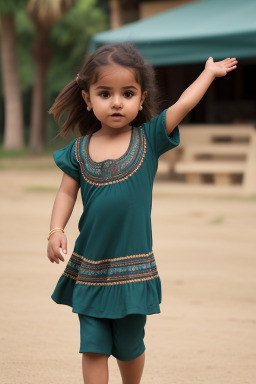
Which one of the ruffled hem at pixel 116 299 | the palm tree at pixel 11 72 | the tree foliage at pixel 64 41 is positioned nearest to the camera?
the ruffled hem at pixel 116 299

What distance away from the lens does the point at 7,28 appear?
885 inches

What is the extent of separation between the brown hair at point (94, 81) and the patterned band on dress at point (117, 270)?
0.62 metres

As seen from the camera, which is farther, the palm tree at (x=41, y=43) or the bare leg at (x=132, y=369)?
the palm tree at (x=41, y=43)

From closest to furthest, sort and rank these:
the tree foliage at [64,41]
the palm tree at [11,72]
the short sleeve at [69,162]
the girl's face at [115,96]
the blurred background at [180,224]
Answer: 1. the girl's face at [115,96]
2. the short sleeve at [69,162]
3. the blurred background at [180,224]
4. the palm tree at [11,72]
5. the tree foliage at [64,41]

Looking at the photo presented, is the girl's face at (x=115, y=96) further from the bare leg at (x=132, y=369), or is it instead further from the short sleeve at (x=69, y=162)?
the bare leg at (x=132, y=369)

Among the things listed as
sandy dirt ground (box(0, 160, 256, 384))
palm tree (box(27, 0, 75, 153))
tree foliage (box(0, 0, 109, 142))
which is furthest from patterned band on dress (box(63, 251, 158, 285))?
tree foliage (box(0, 0, 109, 142))

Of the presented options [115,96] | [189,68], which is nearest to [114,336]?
[115,96]

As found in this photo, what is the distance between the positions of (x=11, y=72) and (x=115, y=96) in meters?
21.1

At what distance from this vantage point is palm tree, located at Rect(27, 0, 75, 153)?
20984 millimetres

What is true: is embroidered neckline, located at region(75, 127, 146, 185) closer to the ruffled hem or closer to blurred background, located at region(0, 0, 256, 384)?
the ruffled hem

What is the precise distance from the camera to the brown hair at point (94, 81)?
299cm

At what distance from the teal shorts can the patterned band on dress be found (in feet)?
0.45

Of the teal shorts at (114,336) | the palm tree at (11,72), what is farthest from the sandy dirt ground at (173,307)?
the palm tree at (11,72)

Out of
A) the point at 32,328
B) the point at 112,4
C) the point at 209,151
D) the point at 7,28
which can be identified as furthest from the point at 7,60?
the point at 32,328
